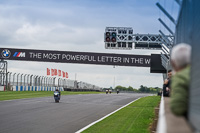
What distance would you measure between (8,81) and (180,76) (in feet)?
141

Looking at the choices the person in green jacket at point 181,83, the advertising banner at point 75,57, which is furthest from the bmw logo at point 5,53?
the person in green jacket at point 181,83

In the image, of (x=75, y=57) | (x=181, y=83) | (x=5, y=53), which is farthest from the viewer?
(x=75, y=57)

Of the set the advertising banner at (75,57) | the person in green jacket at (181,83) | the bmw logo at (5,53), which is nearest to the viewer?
the person in green jacket at (181,83)

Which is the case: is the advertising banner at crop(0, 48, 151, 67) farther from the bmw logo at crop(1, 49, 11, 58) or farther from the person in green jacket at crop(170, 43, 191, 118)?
the person in green jacket at crop(170, 43, 191, 118)

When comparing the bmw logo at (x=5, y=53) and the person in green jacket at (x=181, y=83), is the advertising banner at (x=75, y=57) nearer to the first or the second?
the bmw logo at (x=5, y=53)

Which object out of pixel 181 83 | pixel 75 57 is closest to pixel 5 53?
pixel 75 57

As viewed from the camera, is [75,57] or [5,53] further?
[75,57]

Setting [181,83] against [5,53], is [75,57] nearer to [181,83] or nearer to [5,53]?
[5,53]

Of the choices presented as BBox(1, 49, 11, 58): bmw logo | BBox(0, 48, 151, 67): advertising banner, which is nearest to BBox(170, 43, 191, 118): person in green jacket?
BBox(0, 48, 151, 67): advertising banner

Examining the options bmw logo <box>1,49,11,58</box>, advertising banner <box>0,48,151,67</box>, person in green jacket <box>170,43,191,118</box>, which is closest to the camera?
person in green jacket <box>170,43,191,118</box>

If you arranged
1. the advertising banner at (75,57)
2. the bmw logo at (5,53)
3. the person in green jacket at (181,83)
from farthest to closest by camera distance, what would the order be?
1. the advertising banner at (75,57)
2. the bmw logo at (5,53)
3. the person in green jacket at (181,83)

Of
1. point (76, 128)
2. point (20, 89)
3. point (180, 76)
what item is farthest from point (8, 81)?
point (180, 76)

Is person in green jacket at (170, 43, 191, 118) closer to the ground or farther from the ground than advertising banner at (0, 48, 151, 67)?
closer to the ground

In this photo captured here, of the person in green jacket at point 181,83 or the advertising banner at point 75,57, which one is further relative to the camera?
the advertising banner at point 75,57
